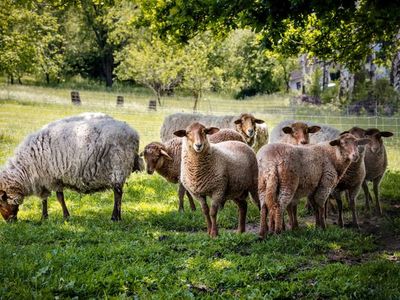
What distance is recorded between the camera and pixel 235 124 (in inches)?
504

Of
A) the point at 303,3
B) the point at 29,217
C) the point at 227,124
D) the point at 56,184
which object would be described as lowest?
the point at 29,217

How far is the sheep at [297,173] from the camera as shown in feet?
23.2

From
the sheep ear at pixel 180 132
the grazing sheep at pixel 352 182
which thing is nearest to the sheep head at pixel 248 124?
the grazing sheep at pixel 352 182

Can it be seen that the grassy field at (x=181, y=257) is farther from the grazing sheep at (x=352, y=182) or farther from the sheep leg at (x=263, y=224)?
the grazing sheep at (x=352, y=182)

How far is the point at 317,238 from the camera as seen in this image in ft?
23.0

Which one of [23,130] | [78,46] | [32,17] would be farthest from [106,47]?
[23,130]

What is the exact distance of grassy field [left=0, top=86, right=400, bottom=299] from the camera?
4.85 metres

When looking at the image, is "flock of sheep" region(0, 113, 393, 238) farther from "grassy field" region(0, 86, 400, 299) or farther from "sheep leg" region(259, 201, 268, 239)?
"grassy field" region(0, 86, 400, 299)

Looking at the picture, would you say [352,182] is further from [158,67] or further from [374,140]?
[158,67]

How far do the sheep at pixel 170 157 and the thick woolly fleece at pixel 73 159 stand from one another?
427mm

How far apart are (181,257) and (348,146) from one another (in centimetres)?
371

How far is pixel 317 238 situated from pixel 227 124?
7112 millimetres

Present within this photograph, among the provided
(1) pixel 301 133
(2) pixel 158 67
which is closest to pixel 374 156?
(1) pixel 301 133

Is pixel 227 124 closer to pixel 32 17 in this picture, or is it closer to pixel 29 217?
pixel 29 217
